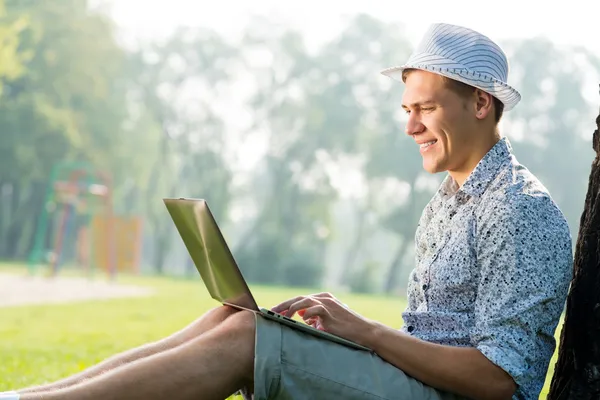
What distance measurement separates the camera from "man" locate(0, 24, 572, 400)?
206cm

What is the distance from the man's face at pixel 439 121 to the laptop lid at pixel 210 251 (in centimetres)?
68

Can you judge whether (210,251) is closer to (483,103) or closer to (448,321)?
(448,321)

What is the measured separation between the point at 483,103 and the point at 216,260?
2.80ft

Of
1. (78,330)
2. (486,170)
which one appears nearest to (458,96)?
(486,170)

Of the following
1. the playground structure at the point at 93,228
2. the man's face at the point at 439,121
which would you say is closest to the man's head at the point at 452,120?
the man's face at the point at 439,121

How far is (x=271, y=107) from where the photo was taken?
33.6m

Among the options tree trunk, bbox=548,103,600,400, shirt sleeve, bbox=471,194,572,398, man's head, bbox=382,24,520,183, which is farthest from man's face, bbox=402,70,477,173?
tree trunk, bbox=548,103,600,400

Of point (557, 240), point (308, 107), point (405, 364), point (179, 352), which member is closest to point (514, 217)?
point (557, 240)

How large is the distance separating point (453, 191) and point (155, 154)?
3178 cm

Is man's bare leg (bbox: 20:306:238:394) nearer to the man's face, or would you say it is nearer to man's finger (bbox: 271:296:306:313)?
man's finger (bbox: 271:296:306:313)

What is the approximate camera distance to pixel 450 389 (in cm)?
220

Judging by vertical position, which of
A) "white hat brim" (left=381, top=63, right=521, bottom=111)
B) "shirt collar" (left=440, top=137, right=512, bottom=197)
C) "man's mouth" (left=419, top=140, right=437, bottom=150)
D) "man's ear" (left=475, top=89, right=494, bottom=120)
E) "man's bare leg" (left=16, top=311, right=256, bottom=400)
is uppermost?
"white hat brim" (left=381, top=63, right=521, bottom=111)

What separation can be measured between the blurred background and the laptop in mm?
26366

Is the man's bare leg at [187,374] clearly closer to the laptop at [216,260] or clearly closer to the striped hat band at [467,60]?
the laptop at [216,260]
